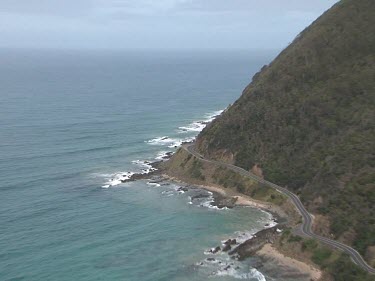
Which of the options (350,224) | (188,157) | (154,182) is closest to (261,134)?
(188,157)

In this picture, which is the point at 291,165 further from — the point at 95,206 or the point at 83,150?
the point at 83,150

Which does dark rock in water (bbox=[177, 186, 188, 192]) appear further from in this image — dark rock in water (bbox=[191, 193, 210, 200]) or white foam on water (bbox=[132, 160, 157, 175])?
white foam on water (bbox=[132, 160, 157, 175])

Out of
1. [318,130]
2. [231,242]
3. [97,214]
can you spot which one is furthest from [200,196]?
[318,130]

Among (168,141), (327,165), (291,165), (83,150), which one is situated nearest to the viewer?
(327,165)

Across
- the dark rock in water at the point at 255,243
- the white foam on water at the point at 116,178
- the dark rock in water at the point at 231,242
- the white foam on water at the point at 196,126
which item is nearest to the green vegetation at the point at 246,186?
the dark rock in water at the point at 255,243

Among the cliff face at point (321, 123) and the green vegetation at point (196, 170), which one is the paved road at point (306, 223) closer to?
the cliff face at point (321, 123)

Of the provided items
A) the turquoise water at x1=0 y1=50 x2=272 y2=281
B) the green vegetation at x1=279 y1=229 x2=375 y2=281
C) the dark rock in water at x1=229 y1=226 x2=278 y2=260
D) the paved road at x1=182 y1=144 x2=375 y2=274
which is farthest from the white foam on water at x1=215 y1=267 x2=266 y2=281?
the paved road at x1=182 y1=144 x2=375 y2=274
